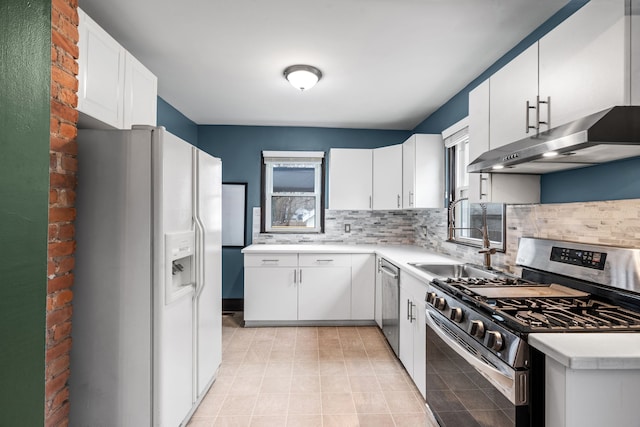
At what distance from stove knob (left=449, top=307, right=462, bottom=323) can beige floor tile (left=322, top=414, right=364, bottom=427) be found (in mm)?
1023

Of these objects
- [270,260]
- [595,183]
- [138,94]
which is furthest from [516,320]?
[270,260]

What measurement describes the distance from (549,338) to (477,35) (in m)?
1.95

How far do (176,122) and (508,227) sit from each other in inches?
139

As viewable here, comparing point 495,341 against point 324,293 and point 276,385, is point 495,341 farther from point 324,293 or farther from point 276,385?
point 324,293

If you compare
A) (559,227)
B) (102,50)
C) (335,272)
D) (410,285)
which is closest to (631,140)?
(559,227)

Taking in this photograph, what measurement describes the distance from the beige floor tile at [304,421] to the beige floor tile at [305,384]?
30 centimetres

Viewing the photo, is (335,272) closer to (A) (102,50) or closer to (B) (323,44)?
(B) (323,44)

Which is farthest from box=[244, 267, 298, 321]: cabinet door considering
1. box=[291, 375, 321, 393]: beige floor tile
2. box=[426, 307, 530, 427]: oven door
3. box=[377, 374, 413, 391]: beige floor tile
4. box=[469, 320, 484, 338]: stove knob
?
A: box=[469, 320, 484, 338]: stove knob

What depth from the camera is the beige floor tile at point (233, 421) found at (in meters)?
2.04

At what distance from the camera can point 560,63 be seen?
1.45 m

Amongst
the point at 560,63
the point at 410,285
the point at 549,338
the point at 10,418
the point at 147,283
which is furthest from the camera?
the point at 410,285

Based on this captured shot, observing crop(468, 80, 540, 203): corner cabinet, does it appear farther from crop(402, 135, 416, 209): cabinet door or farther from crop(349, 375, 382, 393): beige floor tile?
crop(349, 375, 382, 393): beige floor tile

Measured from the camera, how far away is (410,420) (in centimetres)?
210

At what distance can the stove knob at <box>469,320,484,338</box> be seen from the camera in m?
1.35
